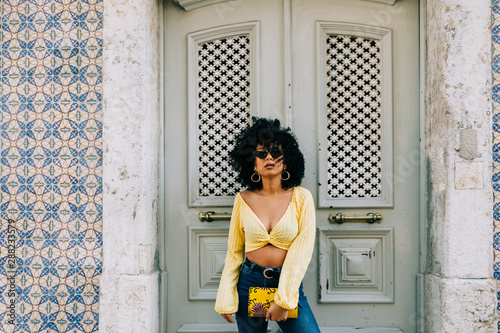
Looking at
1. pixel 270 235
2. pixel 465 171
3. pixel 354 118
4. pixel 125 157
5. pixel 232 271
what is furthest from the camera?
pixel 354 118

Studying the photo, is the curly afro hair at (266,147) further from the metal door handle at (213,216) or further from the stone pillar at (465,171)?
the stone pillar at (465,171)

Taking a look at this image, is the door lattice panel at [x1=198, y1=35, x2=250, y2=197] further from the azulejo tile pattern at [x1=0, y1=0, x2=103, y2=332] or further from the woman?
the azulejo tile pattern at [x1=0, y1=0, x2=103, y2=332]

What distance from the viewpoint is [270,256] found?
99.1 inches

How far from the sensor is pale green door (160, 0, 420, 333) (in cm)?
323

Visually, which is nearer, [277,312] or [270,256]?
[277,312]

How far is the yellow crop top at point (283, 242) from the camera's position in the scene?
93.2 inches

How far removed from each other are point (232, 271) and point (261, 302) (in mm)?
273

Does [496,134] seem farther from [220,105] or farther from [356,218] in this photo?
[220,105]

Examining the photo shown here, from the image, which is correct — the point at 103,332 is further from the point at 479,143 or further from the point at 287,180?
the point at 479,143

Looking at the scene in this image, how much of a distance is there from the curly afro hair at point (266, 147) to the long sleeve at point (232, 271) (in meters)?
0.20

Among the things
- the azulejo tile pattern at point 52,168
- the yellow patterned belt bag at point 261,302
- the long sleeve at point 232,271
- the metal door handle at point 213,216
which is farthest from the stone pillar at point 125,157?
the yellow patterned belt bag at point 261,302

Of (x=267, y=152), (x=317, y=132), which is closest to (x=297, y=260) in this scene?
(x=267, y=152)

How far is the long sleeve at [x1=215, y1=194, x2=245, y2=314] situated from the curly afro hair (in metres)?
0.20

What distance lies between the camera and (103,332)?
3.02 metres
